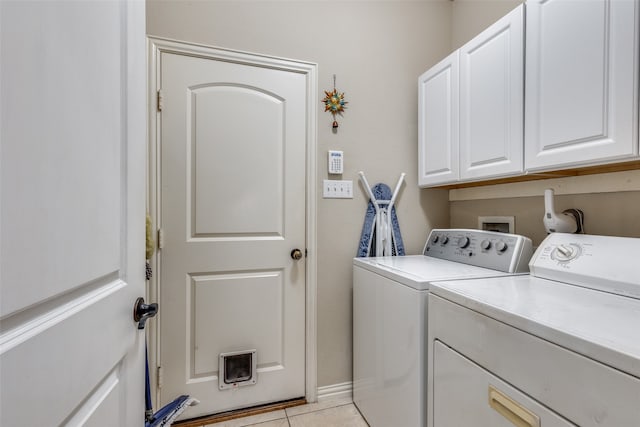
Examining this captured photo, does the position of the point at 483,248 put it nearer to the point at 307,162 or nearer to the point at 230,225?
the point at 307,162

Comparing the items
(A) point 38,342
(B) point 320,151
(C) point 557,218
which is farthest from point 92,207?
(C) point 557,218

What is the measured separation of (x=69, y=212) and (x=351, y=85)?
1811mm

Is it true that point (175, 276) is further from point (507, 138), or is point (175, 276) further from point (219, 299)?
point (507, 138)

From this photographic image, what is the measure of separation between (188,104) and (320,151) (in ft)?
2.64

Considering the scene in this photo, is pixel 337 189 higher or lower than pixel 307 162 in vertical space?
lower

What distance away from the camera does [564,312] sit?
0.84 m

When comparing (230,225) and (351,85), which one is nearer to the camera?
(230,225)

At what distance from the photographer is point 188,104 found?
1.70 meters

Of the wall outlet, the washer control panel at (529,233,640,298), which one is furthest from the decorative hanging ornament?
the washer control panel at (529,233,640,298)

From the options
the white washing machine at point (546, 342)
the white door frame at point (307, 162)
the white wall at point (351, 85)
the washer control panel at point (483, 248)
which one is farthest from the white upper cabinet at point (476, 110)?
the white door frame at point (307, 162)

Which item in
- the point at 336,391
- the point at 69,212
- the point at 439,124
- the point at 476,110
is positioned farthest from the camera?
the point at 336,391

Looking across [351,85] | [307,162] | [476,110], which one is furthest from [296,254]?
[476,110]

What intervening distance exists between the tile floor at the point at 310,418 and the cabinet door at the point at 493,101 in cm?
152

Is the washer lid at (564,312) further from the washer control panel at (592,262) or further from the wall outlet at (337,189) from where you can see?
the wall outlet at (337,189)
